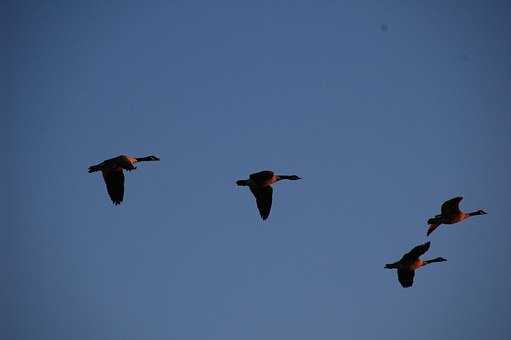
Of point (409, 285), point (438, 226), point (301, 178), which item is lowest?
point (409, 285)

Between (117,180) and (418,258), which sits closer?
(117,180)

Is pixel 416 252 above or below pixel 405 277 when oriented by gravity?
above

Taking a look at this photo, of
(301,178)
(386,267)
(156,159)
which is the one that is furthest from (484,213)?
(156,159)

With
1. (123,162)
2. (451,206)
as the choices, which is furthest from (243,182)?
(451,206)

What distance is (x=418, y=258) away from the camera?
30.7 metres

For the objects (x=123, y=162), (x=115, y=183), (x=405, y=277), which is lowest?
(x=405, y=277)

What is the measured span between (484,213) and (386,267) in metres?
4.60

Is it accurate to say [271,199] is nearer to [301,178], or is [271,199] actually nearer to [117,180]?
[301,178]

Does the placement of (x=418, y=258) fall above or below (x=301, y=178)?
below

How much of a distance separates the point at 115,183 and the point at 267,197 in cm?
526

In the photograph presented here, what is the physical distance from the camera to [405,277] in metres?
30.5

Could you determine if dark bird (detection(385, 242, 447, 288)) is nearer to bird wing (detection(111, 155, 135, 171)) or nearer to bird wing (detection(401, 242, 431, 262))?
bird wing (detection(401, 242, 431, 262))

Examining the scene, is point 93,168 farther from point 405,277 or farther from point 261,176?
point 405,277

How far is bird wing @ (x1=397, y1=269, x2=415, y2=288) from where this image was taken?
30406 millimetres
